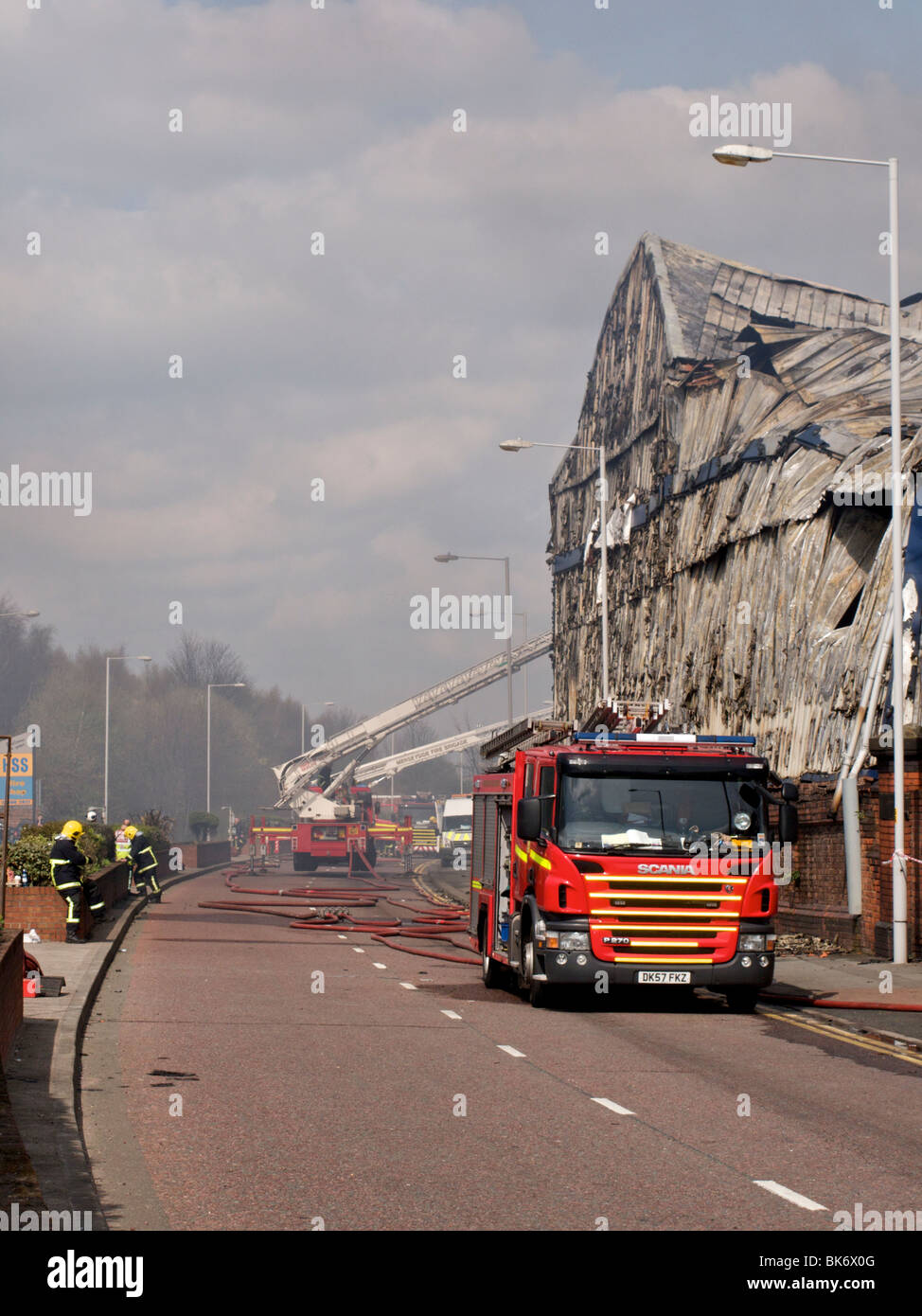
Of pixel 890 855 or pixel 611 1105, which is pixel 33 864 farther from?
pixel 611 1105

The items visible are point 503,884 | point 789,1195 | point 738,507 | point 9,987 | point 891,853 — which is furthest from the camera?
point 738,507

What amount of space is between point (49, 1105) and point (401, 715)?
5306 cm

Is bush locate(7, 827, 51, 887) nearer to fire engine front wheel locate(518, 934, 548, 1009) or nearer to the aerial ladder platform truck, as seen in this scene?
fire engine front wheel locate(518, 934, 548, 1009)

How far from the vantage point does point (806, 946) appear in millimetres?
22438

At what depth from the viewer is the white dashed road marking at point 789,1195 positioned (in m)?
6.92

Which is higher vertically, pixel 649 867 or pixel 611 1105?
pixel 649 867

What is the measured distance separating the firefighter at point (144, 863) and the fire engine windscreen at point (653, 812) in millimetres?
19390

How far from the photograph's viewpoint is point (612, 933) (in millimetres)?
14781

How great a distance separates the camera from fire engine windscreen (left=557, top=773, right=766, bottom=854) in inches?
589

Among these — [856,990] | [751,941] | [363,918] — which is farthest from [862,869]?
[363,918]

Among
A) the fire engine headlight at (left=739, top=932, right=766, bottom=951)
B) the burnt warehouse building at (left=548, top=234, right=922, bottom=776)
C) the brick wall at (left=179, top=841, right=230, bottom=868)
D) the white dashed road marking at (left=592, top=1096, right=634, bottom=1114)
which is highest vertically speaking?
the burnt warehouse building at (left=548, top=234, right=922, bottom=776)

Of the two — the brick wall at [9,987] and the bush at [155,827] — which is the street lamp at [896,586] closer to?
the brick wall at [9,987]

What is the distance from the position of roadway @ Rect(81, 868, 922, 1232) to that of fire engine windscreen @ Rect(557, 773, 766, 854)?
1.73m

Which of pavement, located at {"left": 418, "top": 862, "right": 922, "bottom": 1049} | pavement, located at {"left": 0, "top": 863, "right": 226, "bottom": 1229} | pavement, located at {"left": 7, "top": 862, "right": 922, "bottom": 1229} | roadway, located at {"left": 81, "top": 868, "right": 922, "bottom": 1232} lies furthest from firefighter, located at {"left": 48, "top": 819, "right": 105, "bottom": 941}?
pavement, located at {"left": 418, "top": 862, "right": 922, "bottom": 1049}
